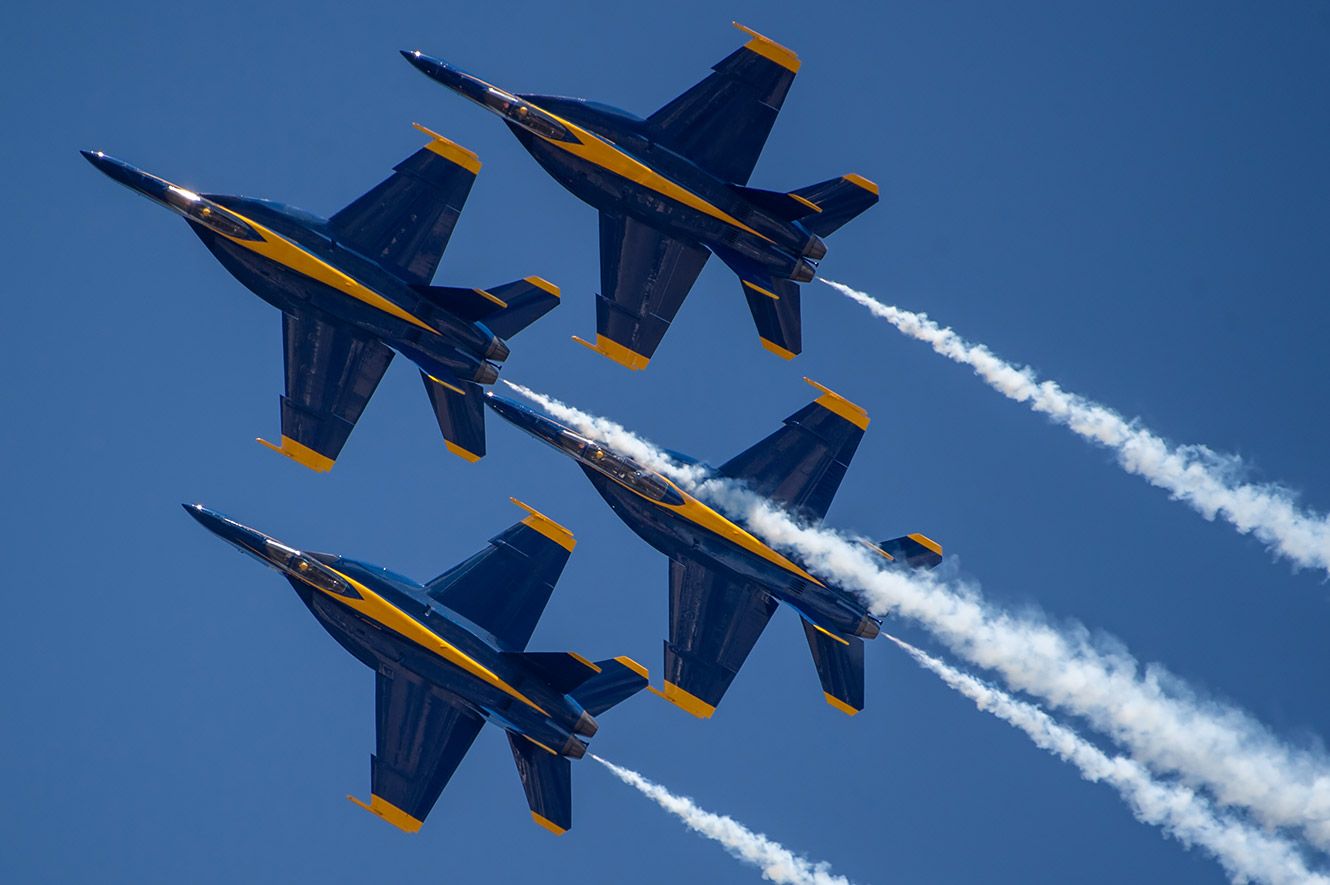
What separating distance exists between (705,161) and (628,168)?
2.27m

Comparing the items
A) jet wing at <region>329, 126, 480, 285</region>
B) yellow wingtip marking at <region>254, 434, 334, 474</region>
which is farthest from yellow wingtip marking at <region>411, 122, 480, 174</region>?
yellow wingtip marking at <region>254, 434, 334, 474</region>

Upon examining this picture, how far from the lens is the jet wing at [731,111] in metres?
55.0

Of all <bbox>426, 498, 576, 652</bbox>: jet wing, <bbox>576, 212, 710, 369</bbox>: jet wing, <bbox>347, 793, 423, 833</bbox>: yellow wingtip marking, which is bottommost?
<bbox>347, 793, 423, 833</bbox>: yellow wingtip marking

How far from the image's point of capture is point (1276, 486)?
5856 centimetres

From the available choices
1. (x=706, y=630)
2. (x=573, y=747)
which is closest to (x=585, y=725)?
(x=573, y=747)

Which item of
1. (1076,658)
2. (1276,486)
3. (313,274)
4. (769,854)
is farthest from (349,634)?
(1276,486)

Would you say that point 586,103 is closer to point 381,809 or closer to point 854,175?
point 854,175

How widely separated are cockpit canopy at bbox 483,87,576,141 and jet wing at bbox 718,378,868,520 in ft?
33.6

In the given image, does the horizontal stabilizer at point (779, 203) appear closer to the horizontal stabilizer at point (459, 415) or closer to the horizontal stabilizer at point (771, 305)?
the horizontal stabilizer at point (771, 305)

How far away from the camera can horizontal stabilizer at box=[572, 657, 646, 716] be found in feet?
178

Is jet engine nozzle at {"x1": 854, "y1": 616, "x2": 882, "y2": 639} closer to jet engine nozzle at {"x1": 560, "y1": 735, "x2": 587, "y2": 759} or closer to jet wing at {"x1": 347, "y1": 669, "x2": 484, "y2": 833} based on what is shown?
jet engine nozzle at {"x1": 560, "y1": 735, "x2": 587, "y2": 759}

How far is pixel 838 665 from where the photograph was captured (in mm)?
55969

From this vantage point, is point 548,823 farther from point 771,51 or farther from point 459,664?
point 771,51

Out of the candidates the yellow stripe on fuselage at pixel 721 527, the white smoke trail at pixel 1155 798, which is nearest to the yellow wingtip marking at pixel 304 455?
the yellow stripe on fuselage at pixel 721 527
